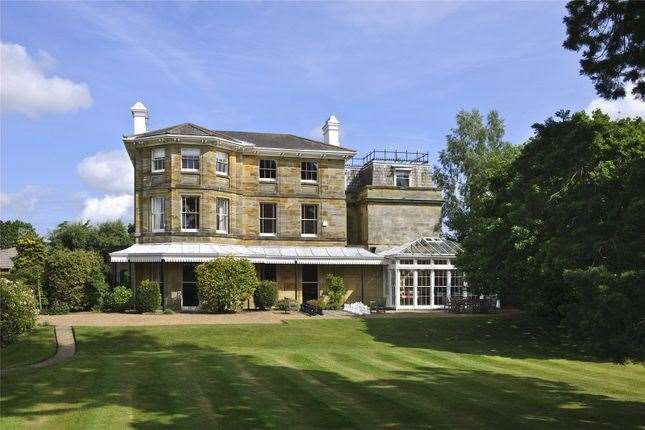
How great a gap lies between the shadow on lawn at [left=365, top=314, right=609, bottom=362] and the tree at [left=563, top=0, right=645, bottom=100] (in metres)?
12.3

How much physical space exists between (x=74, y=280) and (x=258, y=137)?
1367 cm

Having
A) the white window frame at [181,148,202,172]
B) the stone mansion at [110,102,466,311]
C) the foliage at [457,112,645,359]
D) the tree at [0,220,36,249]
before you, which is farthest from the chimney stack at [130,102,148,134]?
the tree at [0,220,36,249]

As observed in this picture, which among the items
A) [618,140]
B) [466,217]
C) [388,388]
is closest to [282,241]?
[466,217]

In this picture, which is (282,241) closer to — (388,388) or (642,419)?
(388,388)

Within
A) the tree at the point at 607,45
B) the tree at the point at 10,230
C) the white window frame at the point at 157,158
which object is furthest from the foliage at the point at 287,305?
the tree at the point at 10,230

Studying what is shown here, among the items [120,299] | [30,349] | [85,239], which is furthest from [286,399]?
[85,239]

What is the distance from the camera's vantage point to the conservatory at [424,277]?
31972mm

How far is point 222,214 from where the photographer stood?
32.2 meters

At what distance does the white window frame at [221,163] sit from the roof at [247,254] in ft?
12.7

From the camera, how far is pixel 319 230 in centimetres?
3444

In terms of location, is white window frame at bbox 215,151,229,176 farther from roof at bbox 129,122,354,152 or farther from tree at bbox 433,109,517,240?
tree at bbox 433,109,517,240

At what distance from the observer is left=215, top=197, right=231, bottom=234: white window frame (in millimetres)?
31862

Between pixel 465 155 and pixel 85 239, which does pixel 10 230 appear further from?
pixel 465 155

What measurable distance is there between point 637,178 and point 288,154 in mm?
26036
